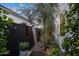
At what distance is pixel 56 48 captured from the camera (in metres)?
1.64

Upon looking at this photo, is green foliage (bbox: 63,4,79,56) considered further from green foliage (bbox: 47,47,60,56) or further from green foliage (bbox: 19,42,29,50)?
green foliage (bbox: 19,42,29,50)

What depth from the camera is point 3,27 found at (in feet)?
5.51

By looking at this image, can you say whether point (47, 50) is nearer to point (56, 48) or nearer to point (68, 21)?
point (56, 48)

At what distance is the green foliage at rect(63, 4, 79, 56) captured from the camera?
64.8 inches

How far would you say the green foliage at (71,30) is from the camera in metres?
1.65

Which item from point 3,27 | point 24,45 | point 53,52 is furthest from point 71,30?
point 3,27

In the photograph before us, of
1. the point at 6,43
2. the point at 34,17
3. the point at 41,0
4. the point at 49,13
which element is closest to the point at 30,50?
the point at 6,43

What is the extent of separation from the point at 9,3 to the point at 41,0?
41cm

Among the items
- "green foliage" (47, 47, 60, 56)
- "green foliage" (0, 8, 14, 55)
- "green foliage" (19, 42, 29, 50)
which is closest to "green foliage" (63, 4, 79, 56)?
"green foliage" (47, 47, 60, 56)

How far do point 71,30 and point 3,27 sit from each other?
0.88m

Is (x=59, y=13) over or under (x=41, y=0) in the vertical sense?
under

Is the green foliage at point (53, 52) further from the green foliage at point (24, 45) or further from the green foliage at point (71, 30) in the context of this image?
the green foliage at point (24, 45)

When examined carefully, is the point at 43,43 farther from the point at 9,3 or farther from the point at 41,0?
the point at 9,3

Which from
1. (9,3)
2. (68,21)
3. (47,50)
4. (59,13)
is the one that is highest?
(9,3)
